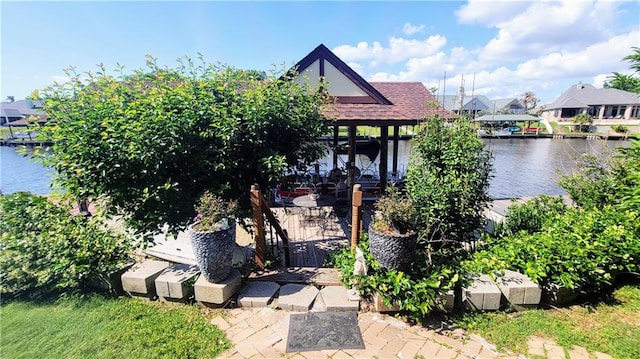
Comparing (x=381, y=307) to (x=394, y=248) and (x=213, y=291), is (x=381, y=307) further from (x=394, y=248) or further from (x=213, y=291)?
(x=213, y=291)

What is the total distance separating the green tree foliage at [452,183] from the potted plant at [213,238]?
248 cm

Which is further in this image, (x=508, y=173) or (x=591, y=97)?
(x=591, y=97)

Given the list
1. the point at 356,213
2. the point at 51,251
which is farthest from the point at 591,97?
the point at 51,251

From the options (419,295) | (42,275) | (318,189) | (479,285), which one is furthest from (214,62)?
(318,189)

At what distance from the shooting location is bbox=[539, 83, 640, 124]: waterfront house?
4022 cm

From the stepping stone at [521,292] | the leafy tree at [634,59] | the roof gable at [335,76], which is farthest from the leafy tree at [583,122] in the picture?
the stepping stone at [521,292]

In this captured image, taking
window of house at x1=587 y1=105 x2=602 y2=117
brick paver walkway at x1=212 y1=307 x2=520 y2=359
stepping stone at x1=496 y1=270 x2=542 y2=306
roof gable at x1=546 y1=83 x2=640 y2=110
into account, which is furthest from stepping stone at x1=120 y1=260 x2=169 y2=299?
window of house at x1=587 y1=105 x2=602 y2=117

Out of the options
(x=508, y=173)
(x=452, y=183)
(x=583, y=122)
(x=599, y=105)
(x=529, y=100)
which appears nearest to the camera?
(x=452, y=183)

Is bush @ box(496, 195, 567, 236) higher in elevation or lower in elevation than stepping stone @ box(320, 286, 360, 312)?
higher

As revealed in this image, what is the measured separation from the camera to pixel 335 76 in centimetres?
729

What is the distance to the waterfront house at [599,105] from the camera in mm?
40219

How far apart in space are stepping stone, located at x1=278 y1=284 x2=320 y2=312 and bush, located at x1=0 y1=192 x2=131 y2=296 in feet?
7.02

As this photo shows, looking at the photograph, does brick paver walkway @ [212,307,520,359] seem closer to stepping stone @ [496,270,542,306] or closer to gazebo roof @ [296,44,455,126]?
stepping stone @ [496,270,542,306]

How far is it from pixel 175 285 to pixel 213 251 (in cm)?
69
